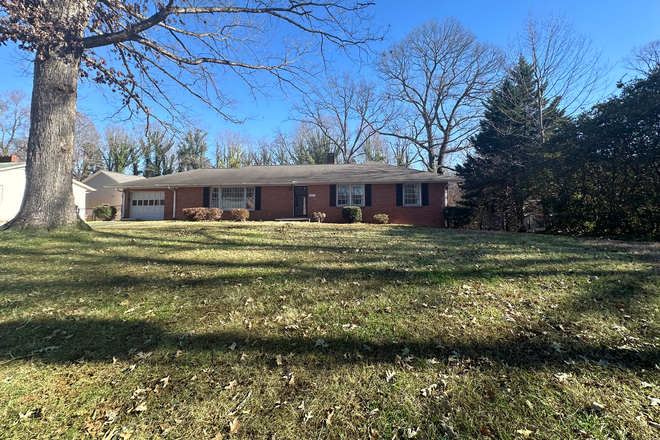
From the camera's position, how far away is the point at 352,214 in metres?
16.2

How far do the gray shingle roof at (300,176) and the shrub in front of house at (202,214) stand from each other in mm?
1938

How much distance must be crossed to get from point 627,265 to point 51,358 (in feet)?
27.7

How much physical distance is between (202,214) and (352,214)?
8746 millimetres

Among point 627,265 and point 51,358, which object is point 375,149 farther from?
point 51,358

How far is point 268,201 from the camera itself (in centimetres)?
1772

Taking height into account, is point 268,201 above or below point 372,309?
above

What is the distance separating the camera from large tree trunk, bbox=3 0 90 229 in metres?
6.82

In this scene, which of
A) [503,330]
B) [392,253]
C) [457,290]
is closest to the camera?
[503,330]

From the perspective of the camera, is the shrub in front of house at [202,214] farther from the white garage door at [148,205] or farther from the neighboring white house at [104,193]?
the neighboring white house at [104,193]

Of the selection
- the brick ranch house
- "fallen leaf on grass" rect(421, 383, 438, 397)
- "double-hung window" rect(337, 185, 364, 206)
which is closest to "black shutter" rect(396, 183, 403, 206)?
the brick ranch house

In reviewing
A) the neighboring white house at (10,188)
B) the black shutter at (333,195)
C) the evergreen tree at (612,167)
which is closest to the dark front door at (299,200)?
the black shutter at (333,195)

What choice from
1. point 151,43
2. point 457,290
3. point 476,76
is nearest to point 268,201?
point 151,43

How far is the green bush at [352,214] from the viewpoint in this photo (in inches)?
637

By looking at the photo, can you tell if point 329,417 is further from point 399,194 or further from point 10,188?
point 10,188
